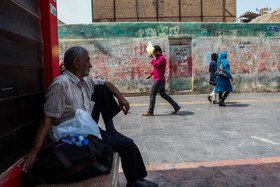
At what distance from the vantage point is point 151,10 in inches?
909

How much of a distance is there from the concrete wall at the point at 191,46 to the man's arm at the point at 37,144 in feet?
28.1

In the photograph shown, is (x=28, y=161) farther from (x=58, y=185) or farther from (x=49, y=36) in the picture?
(x=49, y=36)

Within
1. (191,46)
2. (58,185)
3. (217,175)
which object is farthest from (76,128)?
(191,46)

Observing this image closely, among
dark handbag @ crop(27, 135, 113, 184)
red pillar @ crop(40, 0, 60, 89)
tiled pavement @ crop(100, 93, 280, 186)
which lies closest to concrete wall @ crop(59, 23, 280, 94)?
tiled pavement @ crop(100, 93, 280, 186)

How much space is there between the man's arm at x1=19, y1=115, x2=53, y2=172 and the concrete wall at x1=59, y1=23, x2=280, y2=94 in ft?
28.1

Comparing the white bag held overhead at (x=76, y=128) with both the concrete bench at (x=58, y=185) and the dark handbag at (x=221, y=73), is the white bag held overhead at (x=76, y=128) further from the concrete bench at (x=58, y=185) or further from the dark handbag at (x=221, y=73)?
the dark handbag at (x=221, y=73)

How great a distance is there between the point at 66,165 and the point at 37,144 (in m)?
0.36

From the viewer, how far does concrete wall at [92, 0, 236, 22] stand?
23.0 m

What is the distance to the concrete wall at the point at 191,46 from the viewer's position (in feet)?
33.8

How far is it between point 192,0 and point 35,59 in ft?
78.5

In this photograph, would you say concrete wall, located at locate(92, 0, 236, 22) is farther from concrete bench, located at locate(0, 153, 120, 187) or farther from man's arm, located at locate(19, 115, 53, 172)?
concrete bench, located at locate(0, 153, 120, 187)

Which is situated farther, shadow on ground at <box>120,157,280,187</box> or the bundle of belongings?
shadow on ground at <box>120,157,280,187</box>

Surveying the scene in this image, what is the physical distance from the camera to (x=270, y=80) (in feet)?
36.7

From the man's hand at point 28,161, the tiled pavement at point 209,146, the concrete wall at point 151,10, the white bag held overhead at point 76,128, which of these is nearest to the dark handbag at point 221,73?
the tiled pavement at point 209,146
